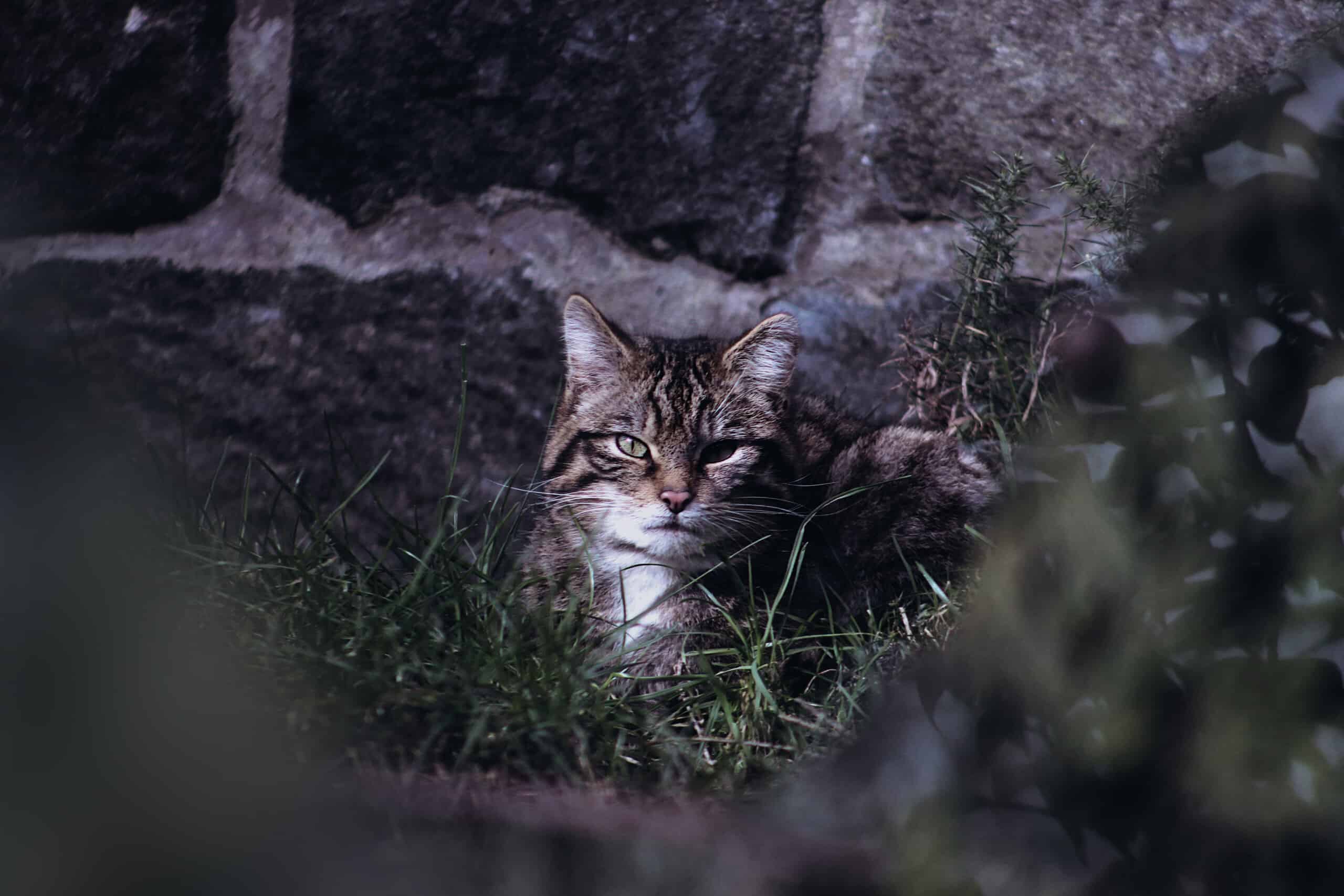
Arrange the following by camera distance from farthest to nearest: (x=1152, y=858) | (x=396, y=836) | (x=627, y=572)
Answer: (x=627, y=572) → (x=396, y=836) → (x=1152, y=858)

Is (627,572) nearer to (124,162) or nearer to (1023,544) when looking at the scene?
(1023,544)

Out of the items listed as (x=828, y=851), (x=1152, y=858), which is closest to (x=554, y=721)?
(x=828, y=851)

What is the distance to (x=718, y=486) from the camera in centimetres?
193

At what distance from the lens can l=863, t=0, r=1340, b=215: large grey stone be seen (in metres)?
1.95

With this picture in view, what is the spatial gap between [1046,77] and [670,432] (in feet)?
3.23

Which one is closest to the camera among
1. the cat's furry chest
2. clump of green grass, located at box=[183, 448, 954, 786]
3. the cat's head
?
clump of green grass, located at box=[183, 448, 954, 786]

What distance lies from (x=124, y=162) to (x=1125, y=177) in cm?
193

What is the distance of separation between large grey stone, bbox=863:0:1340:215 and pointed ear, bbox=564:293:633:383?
601mm

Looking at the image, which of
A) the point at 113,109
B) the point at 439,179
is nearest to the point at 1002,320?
the point at 439,179

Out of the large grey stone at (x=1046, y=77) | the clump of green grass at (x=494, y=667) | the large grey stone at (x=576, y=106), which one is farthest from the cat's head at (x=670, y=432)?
the large grey stone at (x=1046, y=77)

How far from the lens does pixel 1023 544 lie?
0.83 m

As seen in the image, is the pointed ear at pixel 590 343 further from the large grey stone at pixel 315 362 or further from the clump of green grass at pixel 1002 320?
the clump of green grass at pixel 1002 320

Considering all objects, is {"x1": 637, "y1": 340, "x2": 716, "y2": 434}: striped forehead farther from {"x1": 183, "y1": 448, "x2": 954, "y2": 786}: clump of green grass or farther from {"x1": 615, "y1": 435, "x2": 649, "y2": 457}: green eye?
{"x1": 183, "y1": 448, "x2": 954, "y2": 786}: clump of green grass

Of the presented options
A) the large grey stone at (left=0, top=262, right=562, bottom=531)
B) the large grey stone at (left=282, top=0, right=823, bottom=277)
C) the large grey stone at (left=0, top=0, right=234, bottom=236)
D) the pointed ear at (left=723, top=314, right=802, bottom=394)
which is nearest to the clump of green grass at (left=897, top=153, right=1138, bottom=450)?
the pointed ear at (left=723, top=314, right=802, bottom=394)
